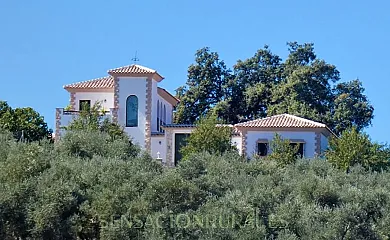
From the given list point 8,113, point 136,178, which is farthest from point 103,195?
point 8,113

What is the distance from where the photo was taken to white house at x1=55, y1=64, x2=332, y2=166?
4184cm

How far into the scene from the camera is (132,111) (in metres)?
43.6

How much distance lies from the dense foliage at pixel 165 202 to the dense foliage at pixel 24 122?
31.1ft

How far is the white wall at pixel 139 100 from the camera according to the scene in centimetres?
4328

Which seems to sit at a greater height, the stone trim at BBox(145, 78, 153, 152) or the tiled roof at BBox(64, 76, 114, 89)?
the tiled roof at BBox(64, 76, 114, 89)

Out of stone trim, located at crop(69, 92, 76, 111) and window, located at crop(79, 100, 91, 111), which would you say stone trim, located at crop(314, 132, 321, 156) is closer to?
window, located at crop(79, 100, 91, 111)

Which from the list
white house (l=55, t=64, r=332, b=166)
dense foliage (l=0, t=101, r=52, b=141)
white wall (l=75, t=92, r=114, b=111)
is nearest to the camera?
dense foliage (l=0, t=101, r=52, b=141)

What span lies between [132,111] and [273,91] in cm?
1241

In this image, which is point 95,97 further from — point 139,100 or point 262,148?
point 262,148

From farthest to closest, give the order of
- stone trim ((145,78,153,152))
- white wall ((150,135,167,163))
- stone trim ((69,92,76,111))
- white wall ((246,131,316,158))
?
stone trim ((69,92,76,111)), stone trim ((145,78,153,152)), white wall ((150,135,167,163)), white wall ((246,131,316,158))

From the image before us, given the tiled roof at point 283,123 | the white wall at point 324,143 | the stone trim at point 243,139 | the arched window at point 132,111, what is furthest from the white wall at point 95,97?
the white wall at point 324,143

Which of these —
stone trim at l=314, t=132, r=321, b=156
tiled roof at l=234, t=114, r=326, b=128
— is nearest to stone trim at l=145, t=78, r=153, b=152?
tiled roof at l=234, t=114, r=326, b=128

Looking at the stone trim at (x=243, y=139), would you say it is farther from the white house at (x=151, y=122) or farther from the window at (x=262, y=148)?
the window at (x=262, y=148)

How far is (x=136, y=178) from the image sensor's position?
27.3m
